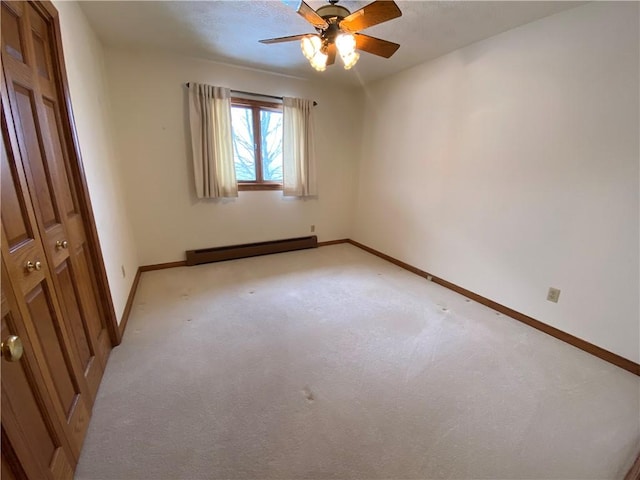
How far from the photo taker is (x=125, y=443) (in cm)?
129

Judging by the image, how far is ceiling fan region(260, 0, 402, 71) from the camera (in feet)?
5.30

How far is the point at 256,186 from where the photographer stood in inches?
144

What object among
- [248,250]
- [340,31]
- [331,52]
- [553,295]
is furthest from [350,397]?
[248,250]

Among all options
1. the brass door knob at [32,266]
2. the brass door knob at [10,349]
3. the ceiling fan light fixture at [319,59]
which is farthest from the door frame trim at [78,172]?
the ceiling fan light fixture at [319,59]

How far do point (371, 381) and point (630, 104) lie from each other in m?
2.39

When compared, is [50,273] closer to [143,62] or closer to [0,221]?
[0,221]

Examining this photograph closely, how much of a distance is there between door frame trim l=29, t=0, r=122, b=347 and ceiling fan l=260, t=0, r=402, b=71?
1.28 meters

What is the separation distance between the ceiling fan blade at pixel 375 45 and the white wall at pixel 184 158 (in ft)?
5.90

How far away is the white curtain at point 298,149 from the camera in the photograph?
3.56 meters

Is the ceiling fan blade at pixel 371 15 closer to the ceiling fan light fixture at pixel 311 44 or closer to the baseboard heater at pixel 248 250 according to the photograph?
the ceiling fan light fixture at pixel 311 44

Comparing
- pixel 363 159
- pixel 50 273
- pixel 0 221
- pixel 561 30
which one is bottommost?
pixel 50 273

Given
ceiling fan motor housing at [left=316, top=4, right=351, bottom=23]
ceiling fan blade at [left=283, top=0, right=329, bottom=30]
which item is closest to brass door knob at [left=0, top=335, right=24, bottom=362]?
ceiling fan blade at [left=283, top=0, right=329, bottom=30]

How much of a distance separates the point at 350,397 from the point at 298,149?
3.02 m

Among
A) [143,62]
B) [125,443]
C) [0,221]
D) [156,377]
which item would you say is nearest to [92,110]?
[143,62]
